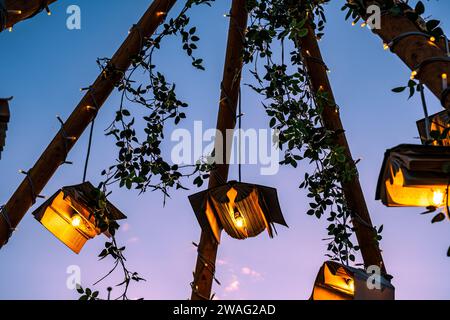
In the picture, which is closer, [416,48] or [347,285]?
[416,48]

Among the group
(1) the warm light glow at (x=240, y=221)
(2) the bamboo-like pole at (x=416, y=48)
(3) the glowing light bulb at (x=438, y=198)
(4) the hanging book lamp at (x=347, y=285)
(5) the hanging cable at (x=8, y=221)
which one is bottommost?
(4) the hanging book lamp at (x=347, y=285)

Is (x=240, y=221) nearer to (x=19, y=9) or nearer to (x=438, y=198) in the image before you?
(x=438, y=198)

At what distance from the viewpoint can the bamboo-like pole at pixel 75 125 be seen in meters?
4.04

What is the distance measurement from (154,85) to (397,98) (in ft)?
13.8

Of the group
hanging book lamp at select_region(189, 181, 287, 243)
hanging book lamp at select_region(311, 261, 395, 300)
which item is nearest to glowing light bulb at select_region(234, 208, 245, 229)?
hanging book lamp at select_region(189, 181, 287, 243)

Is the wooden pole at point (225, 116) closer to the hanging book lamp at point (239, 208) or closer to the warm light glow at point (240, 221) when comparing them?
the hanging book lamp at point (239, 208)

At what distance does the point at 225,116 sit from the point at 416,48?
7.40 ft

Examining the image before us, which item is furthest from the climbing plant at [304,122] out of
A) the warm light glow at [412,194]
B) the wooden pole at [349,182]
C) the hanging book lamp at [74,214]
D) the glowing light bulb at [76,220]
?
the warm light glow at [412,194]

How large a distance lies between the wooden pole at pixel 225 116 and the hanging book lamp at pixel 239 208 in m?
0.32

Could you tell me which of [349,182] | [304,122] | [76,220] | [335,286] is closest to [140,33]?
[304,122]

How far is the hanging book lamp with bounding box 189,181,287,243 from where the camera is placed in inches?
138

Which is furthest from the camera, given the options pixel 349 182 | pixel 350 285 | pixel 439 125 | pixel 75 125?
pixel 349 182

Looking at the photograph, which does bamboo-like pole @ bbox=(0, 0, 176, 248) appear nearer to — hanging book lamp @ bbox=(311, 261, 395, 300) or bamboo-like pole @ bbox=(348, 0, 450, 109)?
hanging book lamp @ bbox=(311, 261, 395, 300)

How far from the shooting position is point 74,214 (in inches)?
148
